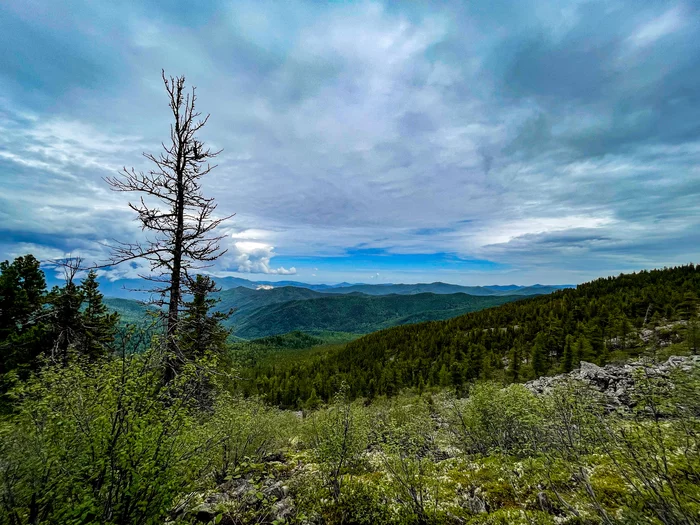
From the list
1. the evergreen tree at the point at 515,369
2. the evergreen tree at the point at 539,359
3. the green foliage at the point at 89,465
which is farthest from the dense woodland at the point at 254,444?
the evergreen tree at the point at 539,359

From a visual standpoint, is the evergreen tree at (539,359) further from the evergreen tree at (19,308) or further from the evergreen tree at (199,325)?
the evergreen tree at (19,308)

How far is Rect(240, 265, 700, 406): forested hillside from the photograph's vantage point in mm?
55438

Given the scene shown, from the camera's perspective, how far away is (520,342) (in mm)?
72438

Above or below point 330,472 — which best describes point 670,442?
above

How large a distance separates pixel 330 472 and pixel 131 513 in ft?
31.2

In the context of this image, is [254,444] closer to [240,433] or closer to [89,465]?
[240,433]

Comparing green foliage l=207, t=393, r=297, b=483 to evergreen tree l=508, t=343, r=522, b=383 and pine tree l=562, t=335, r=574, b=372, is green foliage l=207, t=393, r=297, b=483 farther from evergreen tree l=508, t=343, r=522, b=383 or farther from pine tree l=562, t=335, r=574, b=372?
pine tree l=562, t=335, r=574, b=372

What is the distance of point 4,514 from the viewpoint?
5.59 metres

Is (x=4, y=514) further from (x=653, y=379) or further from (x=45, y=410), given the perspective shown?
(x=653, y=379)

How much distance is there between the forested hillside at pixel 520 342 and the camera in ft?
182

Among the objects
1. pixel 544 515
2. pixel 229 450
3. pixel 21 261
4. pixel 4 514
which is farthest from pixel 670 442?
pixel 21 261

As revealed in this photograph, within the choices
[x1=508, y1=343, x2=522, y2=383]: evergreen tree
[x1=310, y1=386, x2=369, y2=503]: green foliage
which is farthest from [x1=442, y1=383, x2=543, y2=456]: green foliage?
[x1=508, y1=343, x2=522, y2=383]: evergreen tree

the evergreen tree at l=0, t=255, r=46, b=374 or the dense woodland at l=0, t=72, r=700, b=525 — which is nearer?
the dense woodland at l=0, t=72, r=700, b=525


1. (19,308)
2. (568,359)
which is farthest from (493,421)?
(568,359)
